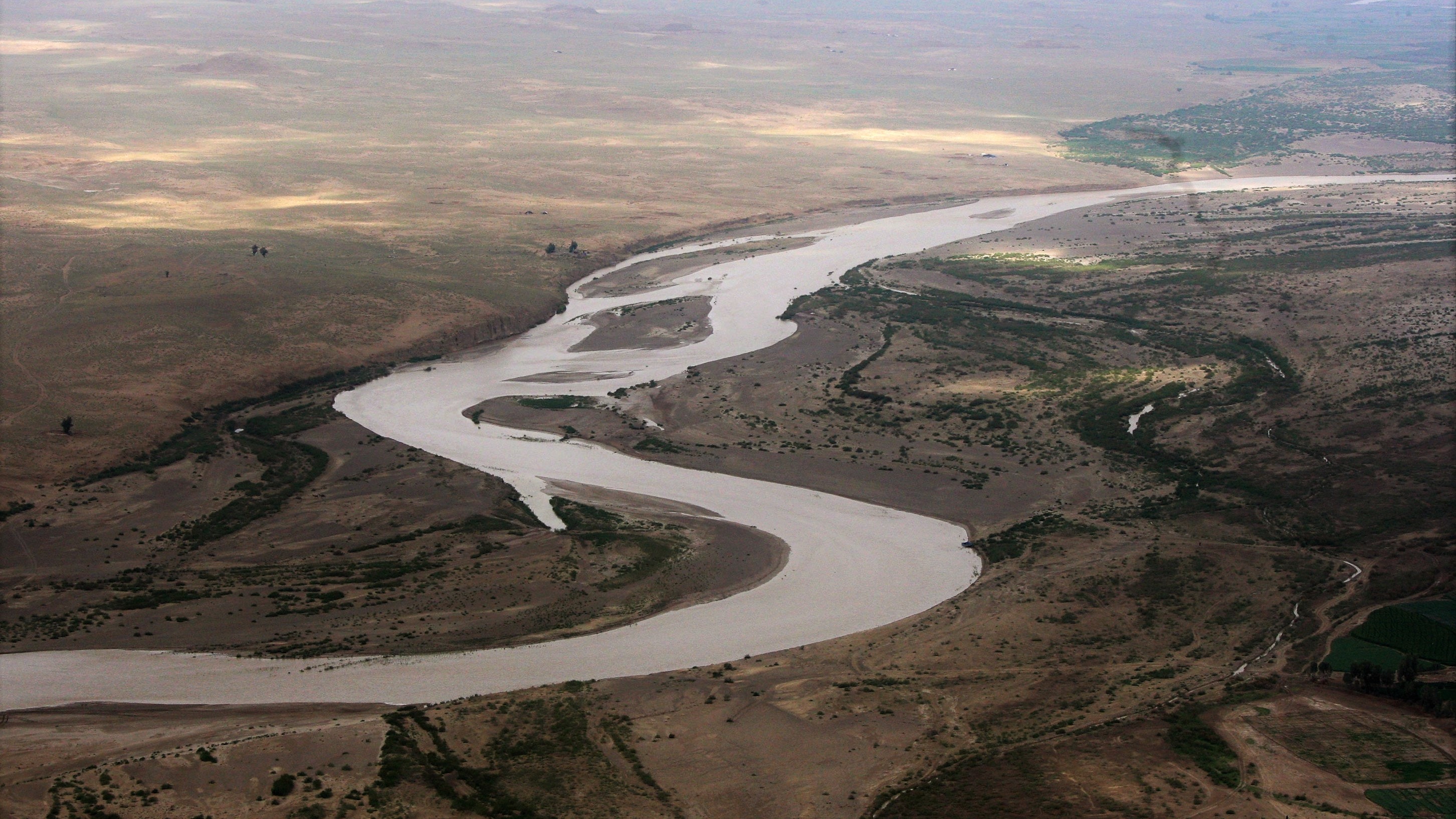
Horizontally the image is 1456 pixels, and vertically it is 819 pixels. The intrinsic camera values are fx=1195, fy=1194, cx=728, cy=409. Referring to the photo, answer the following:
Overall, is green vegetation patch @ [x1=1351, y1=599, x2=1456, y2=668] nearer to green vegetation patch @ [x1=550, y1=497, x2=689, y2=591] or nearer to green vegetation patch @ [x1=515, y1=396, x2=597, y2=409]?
green vegetation patch @ [x1=550, y1=497, x2=689, y2=591]

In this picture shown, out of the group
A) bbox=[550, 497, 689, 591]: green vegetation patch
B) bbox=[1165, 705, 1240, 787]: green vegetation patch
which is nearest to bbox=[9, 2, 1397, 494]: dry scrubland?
bbox=[550, 497, 689, 591]: green vegetation patch

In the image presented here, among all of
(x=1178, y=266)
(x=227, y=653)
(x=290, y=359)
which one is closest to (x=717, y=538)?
(x=227, y=653)

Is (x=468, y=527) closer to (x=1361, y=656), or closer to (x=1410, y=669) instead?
(x=1361, y=656)

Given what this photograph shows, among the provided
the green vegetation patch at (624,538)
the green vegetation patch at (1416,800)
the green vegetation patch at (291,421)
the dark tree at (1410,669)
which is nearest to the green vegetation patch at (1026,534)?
the green vegetation patch at (624,538)

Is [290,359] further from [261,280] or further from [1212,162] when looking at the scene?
[1212,162]

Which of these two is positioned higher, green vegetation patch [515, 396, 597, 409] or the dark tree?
the dark tree

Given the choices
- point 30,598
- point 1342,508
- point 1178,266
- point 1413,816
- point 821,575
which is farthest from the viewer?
point 1178,266

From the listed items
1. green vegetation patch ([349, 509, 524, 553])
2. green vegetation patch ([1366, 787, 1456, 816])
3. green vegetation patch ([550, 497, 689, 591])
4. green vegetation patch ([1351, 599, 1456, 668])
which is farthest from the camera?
green vegetation patch ([349, 509, 524, 553])
